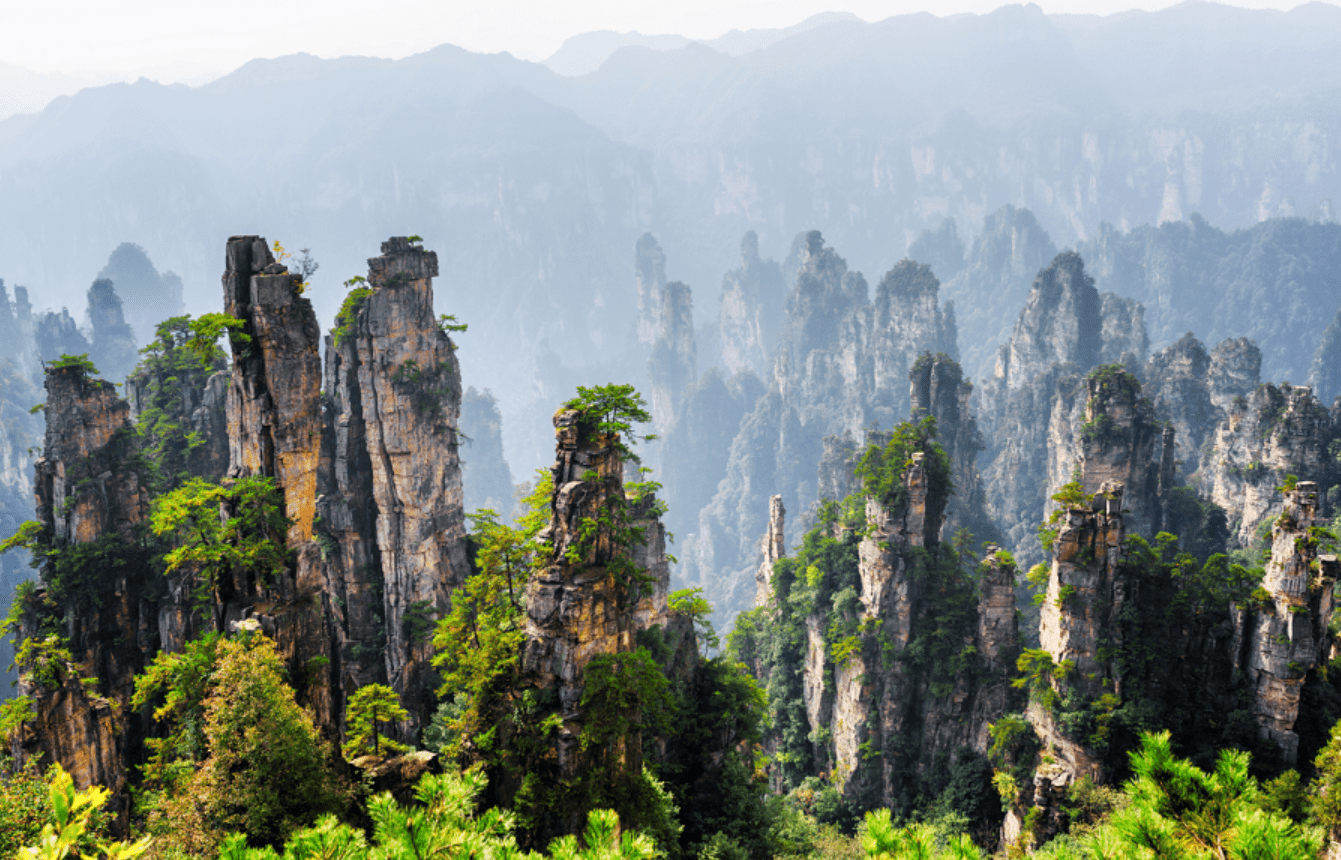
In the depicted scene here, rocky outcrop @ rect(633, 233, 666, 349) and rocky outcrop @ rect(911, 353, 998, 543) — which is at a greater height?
rocky outcrop @ rect(633, 233, 666, 349)

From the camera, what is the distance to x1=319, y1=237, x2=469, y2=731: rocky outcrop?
104ft

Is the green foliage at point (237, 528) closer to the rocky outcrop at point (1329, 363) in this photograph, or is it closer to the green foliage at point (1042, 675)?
the green foliage at point (1042, 675)

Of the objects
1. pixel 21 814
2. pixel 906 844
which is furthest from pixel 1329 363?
pixel 21 814

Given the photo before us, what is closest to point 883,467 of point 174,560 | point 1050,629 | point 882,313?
point 1050,629

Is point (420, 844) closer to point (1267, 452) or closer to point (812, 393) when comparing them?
point (1267, 452)

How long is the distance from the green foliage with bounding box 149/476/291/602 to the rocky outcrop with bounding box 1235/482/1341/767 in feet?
94.6

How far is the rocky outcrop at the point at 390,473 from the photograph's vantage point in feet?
104

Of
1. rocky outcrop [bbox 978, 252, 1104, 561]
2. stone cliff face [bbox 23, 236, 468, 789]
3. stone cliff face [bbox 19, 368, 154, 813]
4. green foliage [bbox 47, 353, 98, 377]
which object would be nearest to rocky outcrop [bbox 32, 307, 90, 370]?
stone cliff face [bbox 23, 236, 468, 789]

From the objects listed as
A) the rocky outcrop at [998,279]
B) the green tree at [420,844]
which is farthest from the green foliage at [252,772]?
the rocky outcrop at [998,279]

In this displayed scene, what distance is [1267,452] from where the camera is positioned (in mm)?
45094

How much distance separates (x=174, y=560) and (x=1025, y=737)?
27.1 meters

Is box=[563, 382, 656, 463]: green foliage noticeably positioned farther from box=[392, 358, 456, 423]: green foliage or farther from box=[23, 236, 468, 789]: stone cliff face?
box=[392, 358, 456, 423]: green foliage

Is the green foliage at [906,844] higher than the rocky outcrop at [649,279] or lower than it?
lower

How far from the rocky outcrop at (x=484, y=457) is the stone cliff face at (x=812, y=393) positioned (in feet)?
99.5
